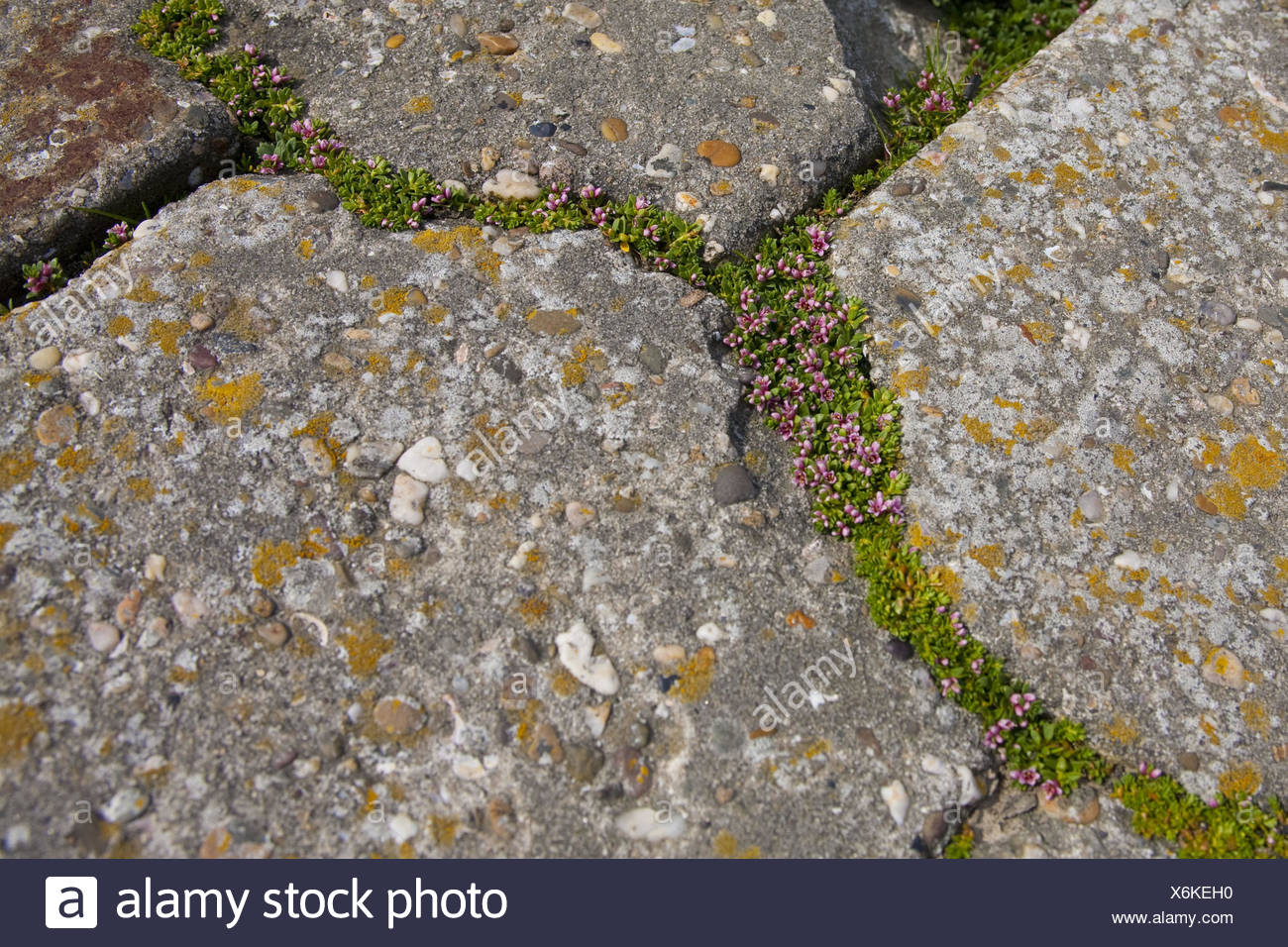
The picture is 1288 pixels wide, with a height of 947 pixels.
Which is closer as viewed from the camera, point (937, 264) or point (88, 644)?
point (88, 644)

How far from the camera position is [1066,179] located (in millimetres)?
4785

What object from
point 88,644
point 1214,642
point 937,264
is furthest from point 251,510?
point 1214,642

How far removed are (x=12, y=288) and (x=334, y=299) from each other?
56.0 inches

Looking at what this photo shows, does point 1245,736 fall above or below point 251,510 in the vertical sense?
below

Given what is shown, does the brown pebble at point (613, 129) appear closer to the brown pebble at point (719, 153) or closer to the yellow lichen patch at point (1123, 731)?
the brown pebble at point (719, 153)

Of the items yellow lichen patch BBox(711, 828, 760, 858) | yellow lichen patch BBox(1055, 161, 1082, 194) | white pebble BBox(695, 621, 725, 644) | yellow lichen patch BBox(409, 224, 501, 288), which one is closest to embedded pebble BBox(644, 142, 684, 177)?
yellow lichen patch BBox(409, 224, 501, 288)

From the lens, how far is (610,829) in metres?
3.22

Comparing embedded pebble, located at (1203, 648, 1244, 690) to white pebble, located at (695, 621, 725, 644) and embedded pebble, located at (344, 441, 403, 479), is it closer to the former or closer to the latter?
white pebble, located at (695, 621, 725, 644)

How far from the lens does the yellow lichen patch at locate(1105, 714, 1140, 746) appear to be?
359 centimetres

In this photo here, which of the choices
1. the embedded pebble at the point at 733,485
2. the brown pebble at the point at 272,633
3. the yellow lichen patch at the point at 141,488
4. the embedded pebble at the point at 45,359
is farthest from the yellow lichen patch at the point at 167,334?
the embedded pebble at the point at 733,485

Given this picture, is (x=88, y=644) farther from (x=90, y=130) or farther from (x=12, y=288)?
(x=90, y=130)

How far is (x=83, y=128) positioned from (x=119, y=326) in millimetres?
1202

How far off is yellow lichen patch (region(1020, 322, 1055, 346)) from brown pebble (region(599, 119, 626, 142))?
2.11m

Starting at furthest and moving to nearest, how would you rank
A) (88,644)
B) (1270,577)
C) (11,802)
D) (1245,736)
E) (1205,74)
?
(1205,74) → (1270,577) → (1245,736) → (88,644) → (11,802)
